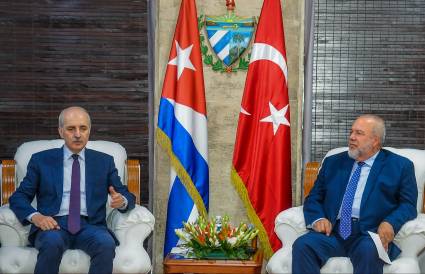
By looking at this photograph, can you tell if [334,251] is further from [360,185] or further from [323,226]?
[360,185]

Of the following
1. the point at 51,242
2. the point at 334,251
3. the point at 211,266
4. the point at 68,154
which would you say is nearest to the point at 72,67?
the point at 68,154


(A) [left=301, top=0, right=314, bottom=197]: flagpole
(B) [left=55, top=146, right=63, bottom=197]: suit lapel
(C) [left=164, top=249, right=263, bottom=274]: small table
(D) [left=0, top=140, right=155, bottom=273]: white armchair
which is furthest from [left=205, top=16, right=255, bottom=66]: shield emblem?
(C) [left=164, top=249, right=263, bottom=274]: small table

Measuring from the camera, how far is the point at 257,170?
528 centimetres

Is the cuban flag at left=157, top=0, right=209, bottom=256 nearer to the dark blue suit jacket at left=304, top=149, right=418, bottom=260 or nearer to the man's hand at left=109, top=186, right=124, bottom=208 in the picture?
the man's hand at left=109, top=186, right=124, bottom=208

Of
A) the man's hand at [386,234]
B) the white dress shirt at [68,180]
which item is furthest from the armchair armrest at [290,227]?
the white dress shirt at [68,180]

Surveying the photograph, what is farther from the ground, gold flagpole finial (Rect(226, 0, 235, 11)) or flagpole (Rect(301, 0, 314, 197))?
gold flagpole finial (Rect(226, 0, 235, 11))

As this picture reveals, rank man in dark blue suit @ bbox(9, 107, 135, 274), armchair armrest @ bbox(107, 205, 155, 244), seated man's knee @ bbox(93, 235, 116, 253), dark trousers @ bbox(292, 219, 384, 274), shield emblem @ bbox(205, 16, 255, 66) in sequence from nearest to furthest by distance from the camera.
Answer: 1. dark trousers @ bbox(292, 219, 384, 274)
2. seated man's knee @ bbox(93, 235, 116, 253)
3. man in dark blue suit @ bbox(9, 107, 135, 274)
4. armchair armrest @ bbox(107, 205, 155, 244)
5. shield emblem @ bbox(205, 16, 255, 66)

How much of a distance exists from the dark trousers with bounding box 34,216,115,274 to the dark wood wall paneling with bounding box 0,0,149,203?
1590mm

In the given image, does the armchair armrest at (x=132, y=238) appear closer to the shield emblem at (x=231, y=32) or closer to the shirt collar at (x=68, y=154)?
the shirt collar at (x=68, y=154)

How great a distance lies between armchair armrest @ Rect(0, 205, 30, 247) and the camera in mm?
4324

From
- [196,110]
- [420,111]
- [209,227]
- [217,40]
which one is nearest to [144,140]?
[196,110]

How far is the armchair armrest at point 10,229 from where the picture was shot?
432cm

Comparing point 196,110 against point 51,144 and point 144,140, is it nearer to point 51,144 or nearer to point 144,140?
point 144,140

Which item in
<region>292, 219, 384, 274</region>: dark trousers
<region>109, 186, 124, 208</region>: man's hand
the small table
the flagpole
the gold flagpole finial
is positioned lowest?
the small table
